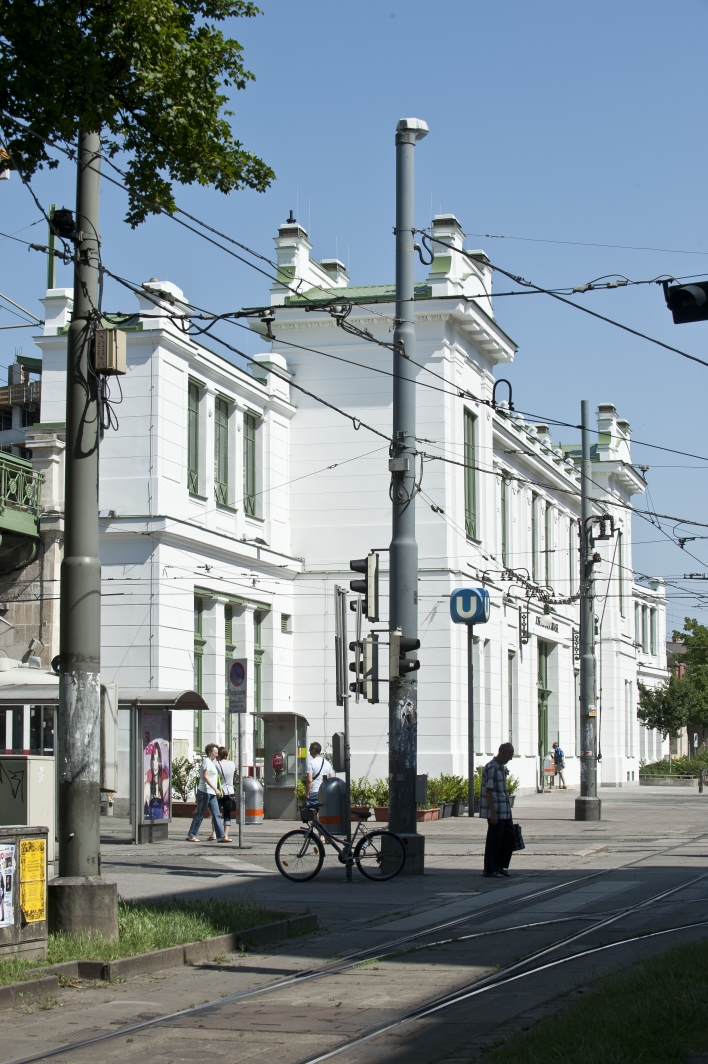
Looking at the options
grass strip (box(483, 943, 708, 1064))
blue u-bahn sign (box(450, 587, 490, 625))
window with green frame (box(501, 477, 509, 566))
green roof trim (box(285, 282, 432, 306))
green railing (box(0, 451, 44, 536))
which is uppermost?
A: green roof trim (box(285, 282, 432, 306))

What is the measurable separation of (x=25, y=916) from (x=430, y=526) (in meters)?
29.6

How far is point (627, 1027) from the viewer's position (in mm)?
7312

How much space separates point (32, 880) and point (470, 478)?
32.4 metres

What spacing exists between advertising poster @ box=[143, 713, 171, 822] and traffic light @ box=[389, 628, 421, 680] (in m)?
7.22

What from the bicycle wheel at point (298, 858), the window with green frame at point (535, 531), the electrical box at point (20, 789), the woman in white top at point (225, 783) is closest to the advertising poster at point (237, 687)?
the woman in white top at point (225, 783)

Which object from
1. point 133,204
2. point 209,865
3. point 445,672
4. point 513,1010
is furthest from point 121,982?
point 445,672

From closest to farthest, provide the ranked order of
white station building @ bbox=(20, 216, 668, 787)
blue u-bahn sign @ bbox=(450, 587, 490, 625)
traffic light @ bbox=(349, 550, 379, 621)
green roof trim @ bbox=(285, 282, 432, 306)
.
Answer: traffic light @ bbox=(349, 550, 379, 621) < white station building @ bbox=(20, 216, 668, 787) < blue u-bahn sign @ bbox=(450, 587, 490, 625) < green roof trim @ bbox=(285, 282, 432, 306)

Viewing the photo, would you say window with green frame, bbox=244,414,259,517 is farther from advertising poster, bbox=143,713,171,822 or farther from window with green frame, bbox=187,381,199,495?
advertising poster, bbox=143,713,171,822

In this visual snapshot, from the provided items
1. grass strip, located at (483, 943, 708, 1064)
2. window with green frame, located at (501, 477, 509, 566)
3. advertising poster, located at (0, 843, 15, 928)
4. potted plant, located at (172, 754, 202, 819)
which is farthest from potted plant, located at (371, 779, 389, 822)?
grass strip, located at (483, 943, 708, 1064)

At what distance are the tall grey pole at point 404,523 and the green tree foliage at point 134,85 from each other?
25.8 ft

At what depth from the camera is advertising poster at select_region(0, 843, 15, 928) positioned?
9.94 meters

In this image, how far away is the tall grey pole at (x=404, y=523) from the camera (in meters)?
18.7

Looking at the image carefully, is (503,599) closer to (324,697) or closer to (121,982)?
(324,697)

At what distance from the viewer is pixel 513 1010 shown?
28.5 ft
